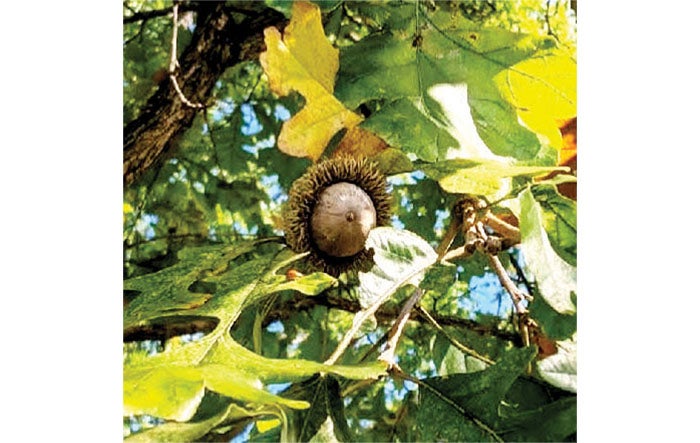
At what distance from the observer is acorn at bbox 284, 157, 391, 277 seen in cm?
109

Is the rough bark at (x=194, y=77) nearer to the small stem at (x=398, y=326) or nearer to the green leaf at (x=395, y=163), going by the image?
the green leaf at (x=395, y=163)

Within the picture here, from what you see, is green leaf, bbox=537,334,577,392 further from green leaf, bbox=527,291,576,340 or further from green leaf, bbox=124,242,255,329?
green leaf, bbox=124,242,255,329

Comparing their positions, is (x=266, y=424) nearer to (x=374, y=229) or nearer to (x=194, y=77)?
(x=374, y=229)

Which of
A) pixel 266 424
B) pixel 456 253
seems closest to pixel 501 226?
pixel 456 253

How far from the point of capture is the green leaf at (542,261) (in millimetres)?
1063

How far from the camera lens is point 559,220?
108 cm

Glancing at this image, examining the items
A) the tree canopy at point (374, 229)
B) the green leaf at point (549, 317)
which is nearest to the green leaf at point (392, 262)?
the tree canopy at point (374, 229)

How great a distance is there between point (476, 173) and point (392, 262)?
4.8 inches

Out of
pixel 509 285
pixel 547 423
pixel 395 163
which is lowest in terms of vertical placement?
pixel 547 423
